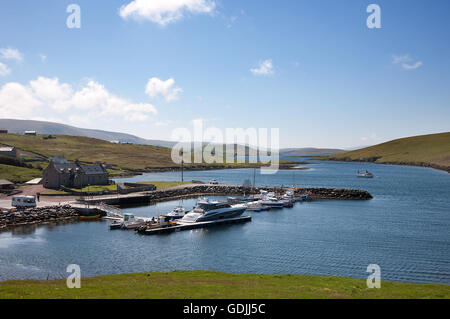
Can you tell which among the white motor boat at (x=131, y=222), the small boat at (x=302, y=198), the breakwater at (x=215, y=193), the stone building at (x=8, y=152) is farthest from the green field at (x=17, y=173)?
the small boat at (x=302, y=198)

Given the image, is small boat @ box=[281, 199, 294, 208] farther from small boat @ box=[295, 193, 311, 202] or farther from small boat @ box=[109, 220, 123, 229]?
small boat @ box=[109, 220, 123, 229]

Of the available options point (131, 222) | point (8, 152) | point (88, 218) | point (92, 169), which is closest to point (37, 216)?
point (88, 218)

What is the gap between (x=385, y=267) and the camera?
1540 inches

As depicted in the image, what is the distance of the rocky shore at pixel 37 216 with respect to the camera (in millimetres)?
59875

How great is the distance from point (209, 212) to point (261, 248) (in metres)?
19.5

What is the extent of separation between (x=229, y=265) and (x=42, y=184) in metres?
74.2

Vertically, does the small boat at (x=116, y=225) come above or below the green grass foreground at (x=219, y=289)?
below

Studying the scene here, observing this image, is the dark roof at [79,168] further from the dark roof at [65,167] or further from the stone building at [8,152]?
the stone building at [8,152]

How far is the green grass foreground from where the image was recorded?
2185 cm


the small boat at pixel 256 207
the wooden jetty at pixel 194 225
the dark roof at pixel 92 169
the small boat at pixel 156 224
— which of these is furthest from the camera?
the dark roof at pixel 92 169

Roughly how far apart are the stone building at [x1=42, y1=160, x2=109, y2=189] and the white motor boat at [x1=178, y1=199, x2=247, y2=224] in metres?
36.7

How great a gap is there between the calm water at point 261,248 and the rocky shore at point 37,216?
13.8 feet

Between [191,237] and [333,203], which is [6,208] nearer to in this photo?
[191,237]
